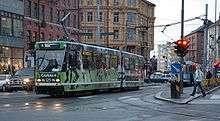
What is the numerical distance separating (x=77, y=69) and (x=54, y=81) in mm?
2218

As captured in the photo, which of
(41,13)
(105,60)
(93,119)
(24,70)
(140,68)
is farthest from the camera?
(41,13)

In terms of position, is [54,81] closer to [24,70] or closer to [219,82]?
[24,70]

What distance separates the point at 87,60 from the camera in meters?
32.8

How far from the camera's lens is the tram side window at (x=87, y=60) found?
106 ft

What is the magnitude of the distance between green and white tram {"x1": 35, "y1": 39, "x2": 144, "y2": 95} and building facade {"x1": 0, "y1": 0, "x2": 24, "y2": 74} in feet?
62.9

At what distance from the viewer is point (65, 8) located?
237 ft

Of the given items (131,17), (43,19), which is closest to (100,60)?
(43,19)

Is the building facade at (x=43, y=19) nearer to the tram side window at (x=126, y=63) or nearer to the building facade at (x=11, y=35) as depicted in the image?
the building facade at (x=11, y=35)

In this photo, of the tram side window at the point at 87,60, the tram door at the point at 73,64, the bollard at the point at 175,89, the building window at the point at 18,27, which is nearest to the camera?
the bollard at the point at 175,89

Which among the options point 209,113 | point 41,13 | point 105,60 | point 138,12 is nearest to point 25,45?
point 41,13

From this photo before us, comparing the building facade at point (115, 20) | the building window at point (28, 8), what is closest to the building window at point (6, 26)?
the building window at point (28, 8)

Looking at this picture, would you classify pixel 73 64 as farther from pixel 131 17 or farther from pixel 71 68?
pixel 131 17

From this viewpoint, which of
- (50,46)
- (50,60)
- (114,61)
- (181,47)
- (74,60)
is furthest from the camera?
(114,61)

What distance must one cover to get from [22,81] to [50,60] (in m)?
Result: 11.7
